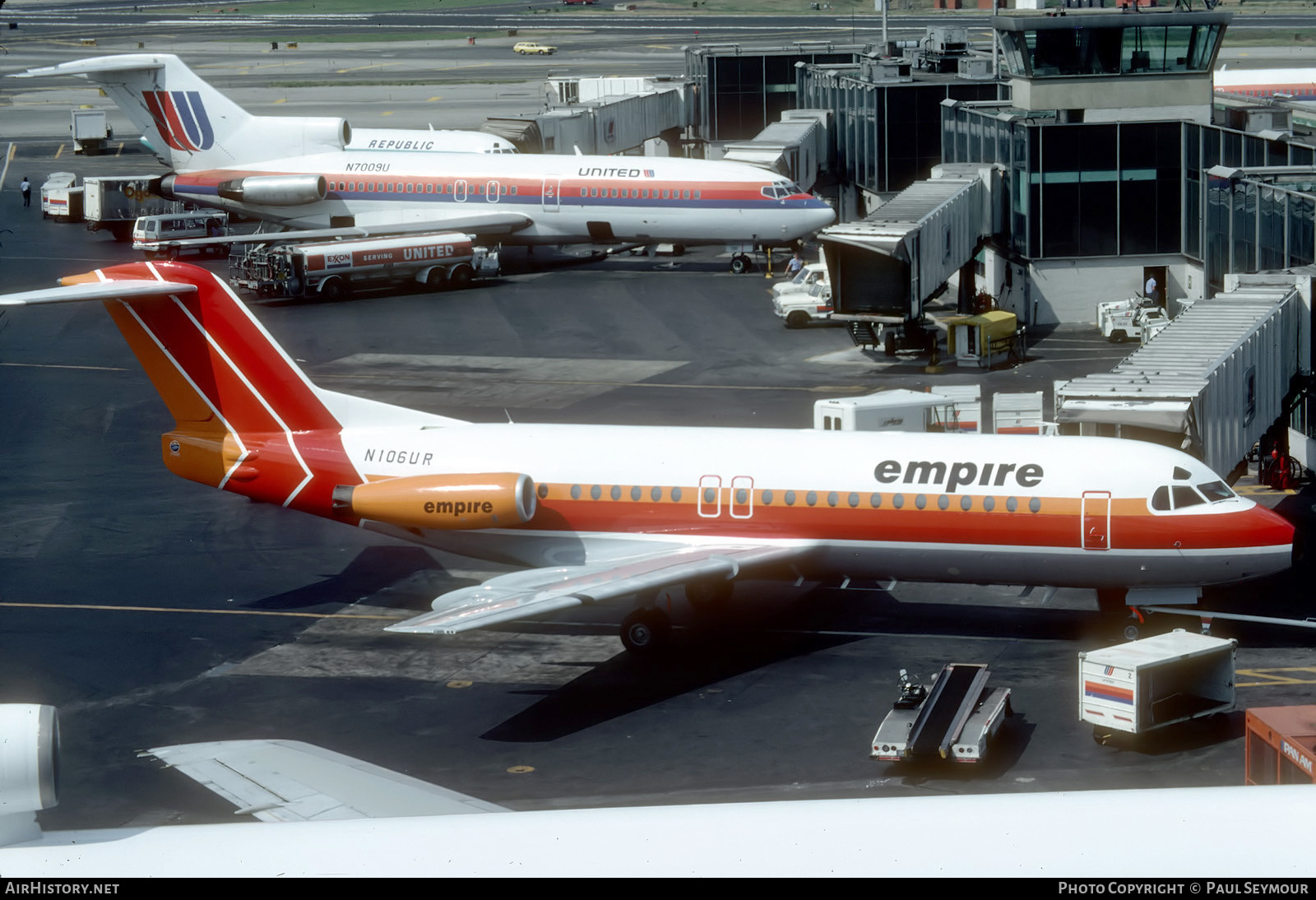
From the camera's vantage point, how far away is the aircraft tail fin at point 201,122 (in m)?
76.2

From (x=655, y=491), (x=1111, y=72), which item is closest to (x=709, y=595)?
(x=655, y=491)

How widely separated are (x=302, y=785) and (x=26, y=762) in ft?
14.5

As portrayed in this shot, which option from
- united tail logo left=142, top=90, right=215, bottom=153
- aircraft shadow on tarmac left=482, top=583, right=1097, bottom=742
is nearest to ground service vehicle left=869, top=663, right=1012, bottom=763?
aircraft shadow on tarmac left=482, top=583, right=1097, bottom=742

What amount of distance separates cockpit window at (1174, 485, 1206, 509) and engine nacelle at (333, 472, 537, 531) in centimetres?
1216

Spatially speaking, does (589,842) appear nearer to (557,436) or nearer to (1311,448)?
(557,436)

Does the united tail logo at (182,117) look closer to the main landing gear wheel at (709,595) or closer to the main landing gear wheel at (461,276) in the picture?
the main landing gear wheel at (461,276)

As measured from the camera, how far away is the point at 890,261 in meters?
55.8

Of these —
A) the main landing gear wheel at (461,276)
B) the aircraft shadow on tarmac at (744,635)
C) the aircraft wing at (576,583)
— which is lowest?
the aircraft shadow on tarmac at (744,635)

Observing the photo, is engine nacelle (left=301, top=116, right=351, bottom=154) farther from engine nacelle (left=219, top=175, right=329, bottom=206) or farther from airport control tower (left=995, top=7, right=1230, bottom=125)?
airport control tower (left=995, top=7, right=1230, bottom=125)

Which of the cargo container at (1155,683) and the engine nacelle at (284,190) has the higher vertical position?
the engine nacelle at (284,190)

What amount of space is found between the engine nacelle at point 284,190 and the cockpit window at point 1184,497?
52824 millimetres

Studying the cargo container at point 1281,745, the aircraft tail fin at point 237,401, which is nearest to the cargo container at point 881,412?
the aircraft tail fin at point 237,401

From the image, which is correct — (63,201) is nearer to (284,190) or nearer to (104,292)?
(284,190)

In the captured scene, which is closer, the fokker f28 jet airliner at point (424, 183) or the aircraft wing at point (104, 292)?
the aircraft wing at point (104, 292)
